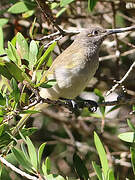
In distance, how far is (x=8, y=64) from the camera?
2.26 m

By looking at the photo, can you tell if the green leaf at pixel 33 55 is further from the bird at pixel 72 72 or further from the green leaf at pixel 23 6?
the green leaf at pixel 23 6

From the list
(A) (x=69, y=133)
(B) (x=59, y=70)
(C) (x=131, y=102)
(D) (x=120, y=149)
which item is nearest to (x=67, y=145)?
(A) (x=69, y=133)

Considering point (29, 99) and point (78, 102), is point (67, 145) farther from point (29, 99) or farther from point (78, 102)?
point (29, 99)

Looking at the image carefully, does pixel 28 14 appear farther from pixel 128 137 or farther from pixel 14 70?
pixel 128 137

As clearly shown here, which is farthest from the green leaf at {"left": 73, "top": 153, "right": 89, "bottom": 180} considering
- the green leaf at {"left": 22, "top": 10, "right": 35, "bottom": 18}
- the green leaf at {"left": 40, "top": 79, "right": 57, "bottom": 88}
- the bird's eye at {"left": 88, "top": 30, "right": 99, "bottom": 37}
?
the green leaf at {"left": 22, "top": 10, "right": 35, "bottom": 18}

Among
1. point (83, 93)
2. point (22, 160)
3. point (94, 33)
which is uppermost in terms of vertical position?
point (94, 33)

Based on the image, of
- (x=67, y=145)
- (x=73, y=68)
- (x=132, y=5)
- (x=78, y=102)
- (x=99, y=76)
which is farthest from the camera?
(x=67, y=145)

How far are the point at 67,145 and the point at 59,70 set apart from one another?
5.47 feet

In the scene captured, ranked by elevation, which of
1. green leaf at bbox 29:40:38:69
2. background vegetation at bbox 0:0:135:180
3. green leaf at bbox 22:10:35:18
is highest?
green leaf at bbox 29:40:38:69

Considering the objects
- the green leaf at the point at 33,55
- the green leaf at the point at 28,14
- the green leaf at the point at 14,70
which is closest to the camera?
the green leaf at the point at 14,70

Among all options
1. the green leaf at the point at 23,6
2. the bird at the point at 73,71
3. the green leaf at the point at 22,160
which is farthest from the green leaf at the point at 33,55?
the green leaf at the point at 23,6

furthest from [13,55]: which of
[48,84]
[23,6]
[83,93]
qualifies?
[83,93]

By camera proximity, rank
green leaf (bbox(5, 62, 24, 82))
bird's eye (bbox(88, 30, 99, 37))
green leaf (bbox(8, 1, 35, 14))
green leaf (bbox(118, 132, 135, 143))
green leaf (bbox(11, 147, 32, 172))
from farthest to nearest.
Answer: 1. bird's eye (bbox(88, 30, 99, 37))
2. green leaf (bbox(8, 1, 35, 14))
3. green leaf (bbox(118, 132, 135, 143))
4. green leaf (bbox(5, 62, 24, 82))
5. green leaf (bbox(11, 147, 32, 172))

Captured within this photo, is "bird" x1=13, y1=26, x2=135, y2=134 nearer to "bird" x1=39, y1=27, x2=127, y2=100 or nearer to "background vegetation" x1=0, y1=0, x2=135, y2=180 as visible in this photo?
"bird" x1=39, y1=27, x2=127, y2=100
